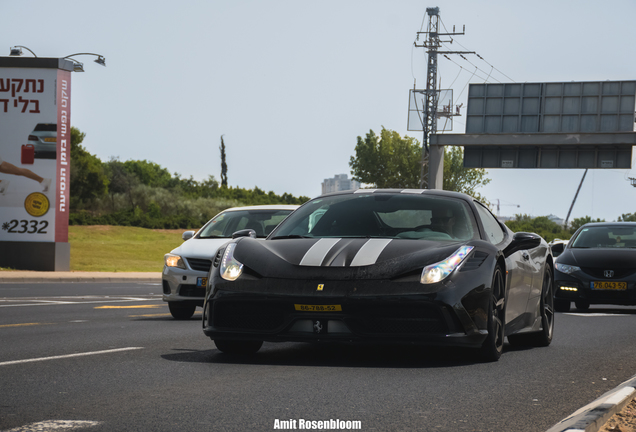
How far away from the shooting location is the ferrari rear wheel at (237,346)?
274 inches

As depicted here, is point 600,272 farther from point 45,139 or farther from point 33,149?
point 33,149

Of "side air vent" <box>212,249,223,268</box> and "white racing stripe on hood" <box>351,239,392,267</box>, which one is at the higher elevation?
"white racing stripe on hood" <box>351,239,392,267</box>

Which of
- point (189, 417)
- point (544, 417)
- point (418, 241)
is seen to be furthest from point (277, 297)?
point (544, 417)

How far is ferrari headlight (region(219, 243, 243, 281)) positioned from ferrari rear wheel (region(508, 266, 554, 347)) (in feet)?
10.3

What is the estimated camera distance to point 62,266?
28984 millimetres

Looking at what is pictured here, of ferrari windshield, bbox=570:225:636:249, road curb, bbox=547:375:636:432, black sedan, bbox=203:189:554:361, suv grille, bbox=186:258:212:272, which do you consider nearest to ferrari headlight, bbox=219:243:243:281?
black sedan, bbox=203:189:554:361

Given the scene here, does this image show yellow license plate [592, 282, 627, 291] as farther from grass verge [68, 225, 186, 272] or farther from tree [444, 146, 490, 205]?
tree [444, 146, 490, 205]

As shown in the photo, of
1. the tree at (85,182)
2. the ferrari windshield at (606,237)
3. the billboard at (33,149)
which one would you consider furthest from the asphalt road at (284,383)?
the tree at (85,182)

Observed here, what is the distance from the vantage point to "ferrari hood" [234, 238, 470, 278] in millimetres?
6180

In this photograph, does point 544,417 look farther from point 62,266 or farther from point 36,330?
point 62,266

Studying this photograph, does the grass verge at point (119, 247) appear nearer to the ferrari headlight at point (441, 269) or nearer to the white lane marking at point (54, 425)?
the ferrari headlight at point (441, 269)

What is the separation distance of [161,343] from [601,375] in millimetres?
4054

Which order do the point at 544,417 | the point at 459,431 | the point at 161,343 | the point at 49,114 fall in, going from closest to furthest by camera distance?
the point at 459,431
the point at 544,417
the point at 161,343
the point at 49,114

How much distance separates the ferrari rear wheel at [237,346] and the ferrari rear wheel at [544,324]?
2687 millimetres
